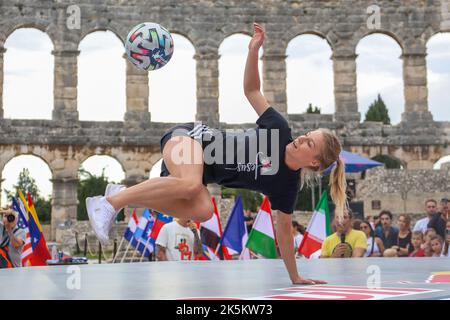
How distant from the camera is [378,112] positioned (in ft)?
185

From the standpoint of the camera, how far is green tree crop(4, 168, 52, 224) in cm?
5028

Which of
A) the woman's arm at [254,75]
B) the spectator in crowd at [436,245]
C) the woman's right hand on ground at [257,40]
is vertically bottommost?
the spectator in crowd at [436,245]

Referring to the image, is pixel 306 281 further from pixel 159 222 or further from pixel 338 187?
pixel 159 222

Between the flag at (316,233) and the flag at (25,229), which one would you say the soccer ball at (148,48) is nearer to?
the flag at (25,229)

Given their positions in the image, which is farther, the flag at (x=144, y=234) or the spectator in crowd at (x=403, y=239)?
the flag at (x=144, y=234)

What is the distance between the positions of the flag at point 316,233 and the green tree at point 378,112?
45.8m

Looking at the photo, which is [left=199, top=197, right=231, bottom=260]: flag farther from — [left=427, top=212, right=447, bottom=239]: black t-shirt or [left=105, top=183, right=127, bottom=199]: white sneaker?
[left=105, top=183, right=127, bottom=199]: white sneaker

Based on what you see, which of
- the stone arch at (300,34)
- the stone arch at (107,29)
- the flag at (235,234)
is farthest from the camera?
the stone arch at (300,34)

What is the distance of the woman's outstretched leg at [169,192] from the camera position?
16.6ft

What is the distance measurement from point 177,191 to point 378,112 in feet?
174

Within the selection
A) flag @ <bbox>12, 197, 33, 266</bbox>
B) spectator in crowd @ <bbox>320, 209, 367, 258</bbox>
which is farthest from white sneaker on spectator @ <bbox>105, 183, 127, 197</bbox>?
flag @ <bbox>12, 197, 33, 266</bbox>

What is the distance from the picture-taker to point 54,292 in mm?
4551

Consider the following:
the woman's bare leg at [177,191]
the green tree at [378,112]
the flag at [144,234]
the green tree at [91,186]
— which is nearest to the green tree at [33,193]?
the green tree at [91,186]
